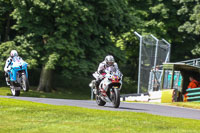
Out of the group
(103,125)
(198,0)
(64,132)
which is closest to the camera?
(64,132)

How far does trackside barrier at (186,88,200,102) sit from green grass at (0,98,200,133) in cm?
1219

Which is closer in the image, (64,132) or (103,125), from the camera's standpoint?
(64,132)

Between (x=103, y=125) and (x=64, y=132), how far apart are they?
1.31m

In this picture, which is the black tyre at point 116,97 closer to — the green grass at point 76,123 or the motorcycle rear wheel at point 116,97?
the motorcycle rear wheel at point 116,97

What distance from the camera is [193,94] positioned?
23094 millimetres

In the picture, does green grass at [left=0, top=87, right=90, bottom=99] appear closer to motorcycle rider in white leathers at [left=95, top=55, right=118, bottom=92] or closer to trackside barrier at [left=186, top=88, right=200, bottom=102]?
trackside barrier at [left=186, top=88, right=200, bottom=102]

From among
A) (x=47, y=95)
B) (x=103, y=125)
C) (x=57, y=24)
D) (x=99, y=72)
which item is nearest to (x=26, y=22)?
(x=57, y=24)

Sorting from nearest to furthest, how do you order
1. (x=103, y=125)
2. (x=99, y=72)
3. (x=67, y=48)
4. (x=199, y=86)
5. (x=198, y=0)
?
1. (x=103, y=125)
2. (x=99, y=72)
3. (x=199, y=86)
4. (x=67, y=48)
5. (x=198, y=0)

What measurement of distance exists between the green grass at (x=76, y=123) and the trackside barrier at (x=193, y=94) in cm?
1219

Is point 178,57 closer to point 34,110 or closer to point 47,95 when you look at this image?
point 47,95

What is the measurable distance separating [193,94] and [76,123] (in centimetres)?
1456

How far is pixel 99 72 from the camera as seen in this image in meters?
15.1

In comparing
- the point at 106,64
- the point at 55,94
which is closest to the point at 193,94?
the point at 106,64

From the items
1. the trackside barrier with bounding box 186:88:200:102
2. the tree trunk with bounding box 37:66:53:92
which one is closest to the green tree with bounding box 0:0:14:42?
the tree trunk with bounding box 37:66:53:92
